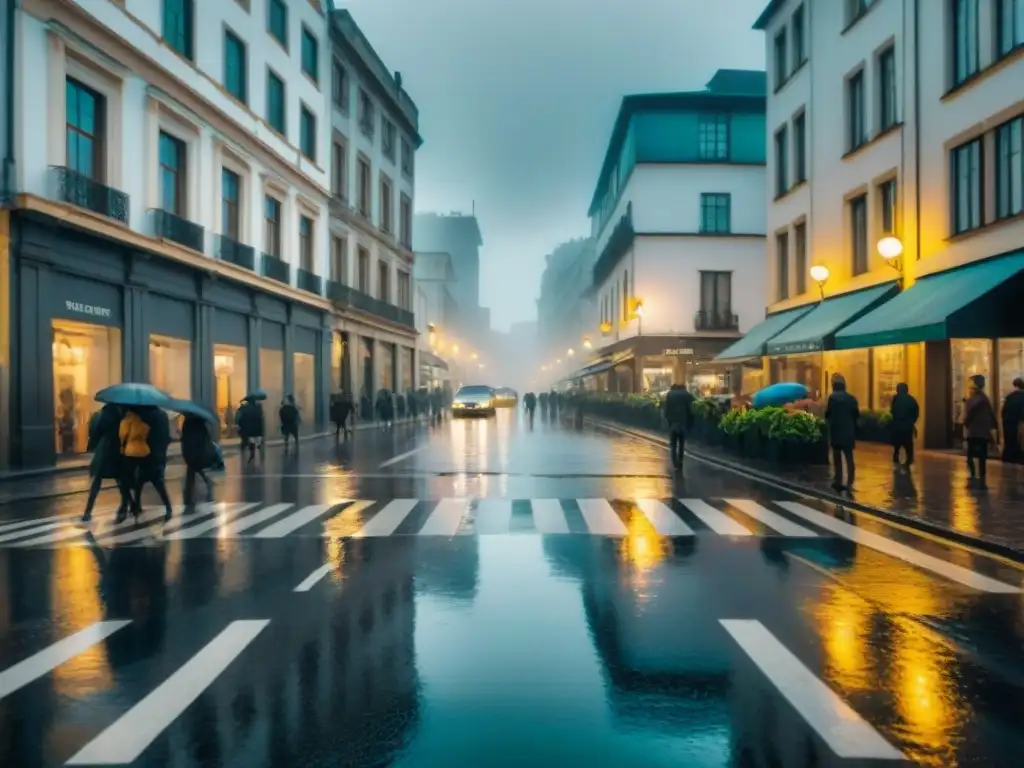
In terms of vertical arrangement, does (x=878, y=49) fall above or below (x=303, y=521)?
above

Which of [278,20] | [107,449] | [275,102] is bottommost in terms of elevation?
[107,449]

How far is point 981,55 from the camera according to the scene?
63.7ft

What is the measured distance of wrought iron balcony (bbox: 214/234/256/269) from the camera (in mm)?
27156

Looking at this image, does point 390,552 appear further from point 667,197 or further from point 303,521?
point 667,197

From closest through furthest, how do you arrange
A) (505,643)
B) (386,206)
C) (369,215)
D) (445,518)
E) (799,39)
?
(505,643) → (445,518) → (799,39) → (369,215) → (386,206)

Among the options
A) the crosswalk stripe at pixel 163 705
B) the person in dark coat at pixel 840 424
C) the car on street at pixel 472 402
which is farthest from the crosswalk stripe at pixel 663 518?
the car on street at pixel 472 402

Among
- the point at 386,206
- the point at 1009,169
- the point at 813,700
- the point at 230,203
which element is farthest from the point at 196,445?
the point at 386,206

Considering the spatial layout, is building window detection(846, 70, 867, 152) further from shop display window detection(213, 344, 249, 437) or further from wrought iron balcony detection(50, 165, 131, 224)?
shop display window detection(213, 344, 249, 437)

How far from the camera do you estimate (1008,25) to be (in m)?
18.6

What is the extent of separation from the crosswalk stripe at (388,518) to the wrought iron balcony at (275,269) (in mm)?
19014

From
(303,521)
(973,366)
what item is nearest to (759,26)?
(973,366)

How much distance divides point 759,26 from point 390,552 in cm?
3036

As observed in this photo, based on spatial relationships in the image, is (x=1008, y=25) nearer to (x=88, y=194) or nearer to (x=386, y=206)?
(x=88, y=194)

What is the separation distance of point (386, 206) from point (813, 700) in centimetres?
4626
